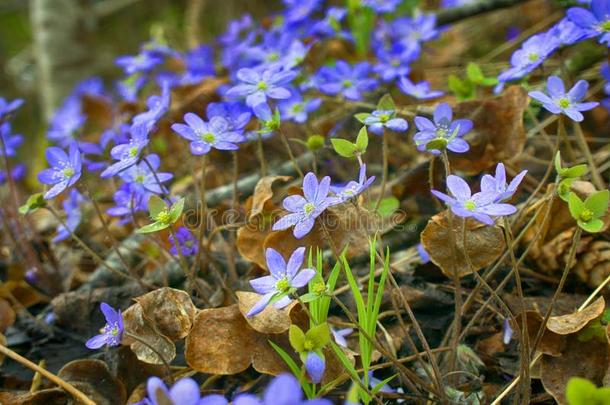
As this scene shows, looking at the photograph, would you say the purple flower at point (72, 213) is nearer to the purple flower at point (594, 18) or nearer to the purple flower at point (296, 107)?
the purple flower at point (296, 107)

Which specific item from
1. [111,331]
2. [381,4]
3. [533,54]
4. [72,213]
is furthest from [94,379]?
[381,4]

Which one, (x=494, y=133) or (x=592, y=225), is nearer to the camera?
(x=592, y=225)

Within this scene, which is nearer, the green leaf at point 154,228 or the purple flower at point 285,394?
the purple flower at point 285,394

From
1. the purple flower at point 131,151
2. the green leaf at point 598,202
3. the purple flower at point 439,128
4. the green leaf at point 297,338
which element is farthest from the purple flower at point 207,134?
the green leaf at point 598,202

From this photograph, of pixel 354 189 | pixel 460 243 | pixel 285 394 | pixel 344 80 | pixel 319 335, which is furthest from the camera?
pixel 344 80

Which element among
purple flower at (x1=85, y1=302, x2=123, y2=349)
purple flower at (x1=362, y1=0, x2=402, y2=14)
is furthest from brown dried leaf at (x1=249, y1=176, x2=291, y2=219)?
purple flower at (x1=362, y1=0, x2=402, y2=14)

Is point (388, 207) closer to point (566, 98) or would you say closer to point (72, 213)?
point (566, 98)

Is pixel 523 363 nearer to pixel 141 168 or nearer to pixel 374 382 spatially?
pixel 374 382
